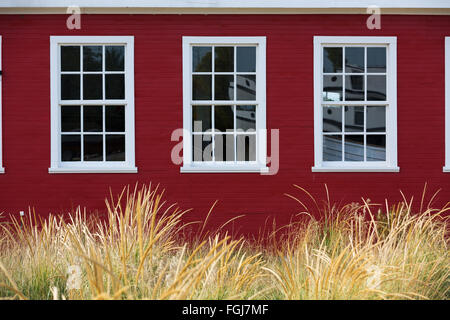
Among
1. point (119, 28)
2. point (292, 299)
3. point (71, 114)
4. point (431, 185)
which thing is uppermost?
point (119, 28)

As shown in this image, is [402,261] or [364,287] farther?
[402,261]

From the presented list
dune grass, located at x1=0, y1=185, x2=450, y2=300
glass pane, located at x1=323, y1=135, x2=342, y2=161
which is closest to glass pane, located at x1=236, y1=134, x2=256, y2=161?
glass pane, located at x1=323, y1=135, x2=342, y2=161

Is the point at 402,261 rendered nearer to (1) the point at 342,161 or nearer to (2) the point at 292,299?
(2) the point at 292,299

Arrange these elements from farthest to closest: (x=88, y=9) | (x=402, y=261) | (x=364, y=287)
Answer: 1. (x=88, y=9)
2. (x=402, y=261)
3. (x=364, y=287)

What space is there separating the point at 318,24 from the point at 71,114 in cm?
381

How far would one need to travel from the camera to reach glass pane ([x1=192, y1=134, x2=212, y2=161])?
26.7 ft

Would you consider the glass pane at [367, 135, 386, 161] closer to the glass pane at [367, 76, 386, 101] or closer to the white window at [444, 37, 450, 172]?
the glass pane at [367, 76, 386, 101]

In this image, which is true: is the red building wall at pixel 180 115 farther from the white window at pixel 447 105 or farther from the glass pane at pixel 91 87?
the glass pane at pixel 91 87

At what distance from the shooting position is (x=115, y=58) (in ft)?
26.9

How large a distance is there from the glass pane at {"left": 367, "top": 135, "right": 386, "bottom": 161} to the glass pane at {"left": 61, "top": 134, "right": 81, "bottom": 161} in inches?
166

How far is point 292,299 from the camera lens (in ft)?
13.6

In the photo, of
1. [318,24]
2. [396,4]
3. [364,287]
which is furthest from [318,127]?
[364,287]

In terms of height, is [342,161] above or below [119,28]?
below

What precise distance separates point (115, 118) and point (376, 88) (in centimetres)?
384
